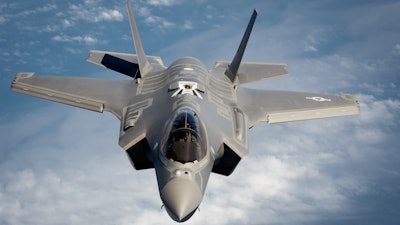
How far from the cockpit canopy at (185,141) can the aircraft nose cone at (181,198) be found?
0.70 m

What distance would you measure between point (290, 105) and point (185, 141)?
7775 mm

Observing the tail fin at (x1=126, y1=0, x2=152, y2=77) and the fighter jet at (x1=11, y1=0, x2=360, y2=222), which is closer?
the fighter jet at (x1=11, y1=0, x2=360, y2=222)

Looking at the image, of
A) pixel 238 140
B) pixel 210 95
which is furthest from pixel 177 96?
pixel 238 140

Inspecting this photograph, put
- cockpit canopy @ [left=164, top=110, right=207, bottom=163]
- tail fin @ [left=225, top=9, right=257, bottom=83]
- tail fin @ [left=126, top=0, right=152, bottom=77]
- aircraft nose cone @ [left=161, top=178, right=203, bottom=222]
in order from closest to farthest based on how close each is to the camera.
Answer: aircraft nose cone @ [left=161, top=178, right=203, bottom=222] < cockpit canopy @ [left=164, top=110, right=207, bottom=163] < tail fin @ [left=225, top=9, right=257, bottom=83] < tail fin @ [left=126, top=0, right=152, bottom=77]

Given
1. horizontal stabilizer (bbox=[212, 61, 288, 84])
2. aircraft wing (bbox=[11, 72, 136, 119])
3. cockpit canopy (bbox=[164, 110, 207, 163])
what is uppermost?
cockpit canopy (bbox=[164, 110, 207, 163])

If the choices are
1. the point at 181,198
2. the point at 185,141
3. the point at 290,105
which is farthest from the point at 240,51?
the point at 181,198

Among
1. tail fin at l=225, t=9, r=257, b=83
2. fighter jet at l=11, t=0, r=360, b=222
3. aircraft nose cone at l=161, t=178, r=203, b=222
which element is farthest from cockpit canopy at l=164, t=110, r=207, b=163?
tail fin at l=225, t=9, r=257, b=83

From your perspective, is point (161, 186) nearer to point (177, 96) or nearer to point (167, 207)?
point (167, 207)

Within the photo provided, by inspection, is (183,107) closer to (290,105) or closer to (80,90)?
(290,105)

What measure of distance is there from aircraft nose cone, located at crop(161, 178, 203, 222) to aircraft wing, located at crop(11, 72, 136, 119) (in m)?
6.29

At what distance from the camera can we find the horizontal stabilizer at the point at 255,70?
2098 centimetres

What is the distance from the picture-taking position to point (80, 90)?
18.5m

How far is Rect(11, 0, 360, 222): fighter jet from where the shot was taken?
38.8ft

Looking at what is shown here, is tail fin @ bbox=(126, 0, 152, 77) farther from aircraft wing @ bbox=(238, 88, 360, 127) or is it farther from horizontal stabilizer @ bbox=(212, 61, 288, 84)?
aircraft wing @ bbox=(238, 88, 360, 127)
